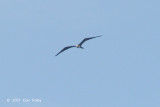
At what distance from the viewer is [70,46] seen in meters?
64.9

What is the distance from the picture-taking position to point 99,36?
53.3 m

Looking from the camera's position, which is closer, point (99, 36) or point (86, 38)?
point (99, 36)

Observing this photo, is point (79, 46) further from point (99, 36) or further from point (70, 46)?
point (99, 36)

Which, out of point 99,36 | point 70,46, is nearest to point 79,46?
point 70,46

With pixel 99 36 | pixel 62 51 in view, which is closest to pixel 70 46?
pixel 62 51

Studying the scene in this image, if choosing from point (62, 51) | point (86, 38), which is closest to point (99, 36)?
point (86, 38)

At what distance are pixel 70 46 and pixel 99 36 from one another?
12.5m

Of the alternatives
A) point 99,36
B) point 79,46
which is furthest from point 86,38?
point 99,36

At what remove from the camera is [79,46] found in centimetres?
6366

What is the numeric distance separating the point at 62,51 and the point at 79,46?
137 inches

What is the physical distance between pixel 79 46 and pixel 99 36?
1083 cm

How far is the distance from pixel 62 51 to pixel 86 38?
5464mm

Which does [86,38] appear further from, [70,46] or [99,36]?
[99,36]

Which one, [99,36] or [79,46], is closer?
[99,36]
